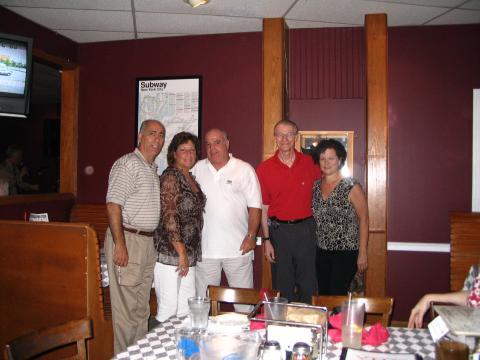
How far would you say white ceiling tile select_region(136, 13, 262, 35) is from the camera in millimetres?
3471

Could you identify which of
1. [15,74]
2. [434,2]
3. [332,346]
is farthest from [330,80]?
[332,346]

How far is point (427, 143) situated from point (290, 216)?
5.25 feet

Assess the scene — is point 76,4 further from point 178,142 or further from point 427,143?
point 427,143

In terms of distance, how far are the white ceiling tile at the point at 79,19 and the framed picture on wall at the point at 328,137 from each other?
1944mm

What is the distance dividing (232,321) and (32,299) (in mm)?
1510

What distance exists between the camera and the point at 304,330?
1230 millimetres

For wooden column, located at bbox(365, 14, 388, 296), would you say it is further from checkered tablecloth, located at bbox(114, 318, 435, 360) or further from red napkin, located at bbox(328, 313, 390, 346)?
red napkin, located at bbox(328, 313, 390, 346)

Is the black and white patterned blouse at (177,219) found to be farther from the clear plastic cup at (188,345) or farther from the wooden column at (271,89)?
the clear plastic cup at (188,345)

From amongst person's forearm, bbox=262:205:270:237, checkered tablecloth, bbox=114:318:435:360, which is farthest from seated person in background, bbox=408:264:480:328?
person's forearm, bbox=262:205:270:237

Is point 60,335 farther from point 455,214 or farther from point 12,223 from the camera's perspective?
point 455,214

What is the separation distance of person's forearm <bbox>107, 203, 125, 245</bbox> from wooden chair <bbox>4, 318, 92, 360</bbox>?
1039mm

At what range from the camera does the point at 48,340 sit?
142 centimetres

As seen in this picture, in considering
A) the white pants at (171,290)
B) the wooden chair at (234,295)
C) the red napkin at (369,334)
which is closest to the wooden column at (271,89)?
the white pants at (171,290)

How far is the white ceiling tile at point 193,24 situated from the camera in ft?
11.4
